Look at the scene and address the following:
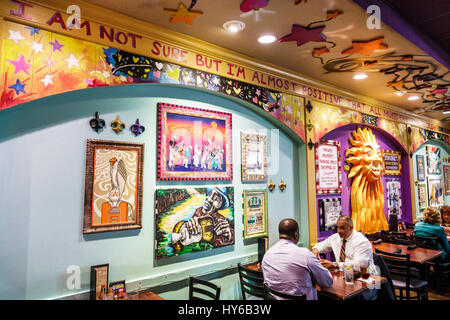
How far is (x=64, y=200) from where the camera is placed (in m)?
2.33

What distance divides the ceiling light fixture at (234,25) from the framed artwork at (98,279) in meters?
2.46

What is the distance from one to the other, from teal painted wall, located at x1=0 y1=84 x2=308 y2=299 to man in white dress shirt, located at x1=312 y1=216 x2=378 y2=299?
1327mm

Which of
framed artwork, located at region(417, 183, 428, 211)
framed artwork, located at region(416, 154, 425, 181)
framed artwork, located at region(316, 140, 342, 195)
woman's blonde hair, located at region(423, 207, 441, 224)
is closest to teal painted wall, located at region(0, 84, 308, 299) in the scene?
framed artwork, located at region(316, 140, 342, 195)

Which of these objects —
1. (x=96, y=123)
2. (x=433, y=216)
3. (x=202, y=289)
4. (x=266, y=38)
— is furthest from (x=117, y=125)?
(x=433, y=216)

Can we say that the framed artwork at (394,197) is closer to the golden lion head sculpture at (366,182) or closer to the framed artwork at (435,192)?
the golden lion head sculpture at (366,182)

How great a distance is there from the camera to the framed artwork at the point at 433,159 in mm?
7429

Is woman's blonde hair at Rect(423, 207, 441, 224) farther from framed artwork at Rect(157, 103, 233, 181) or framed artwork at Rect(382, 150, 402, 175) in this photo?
framed artwork at Rect(157, 103, 233, 181)

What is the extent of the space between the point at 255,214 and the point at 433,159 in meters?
6.59

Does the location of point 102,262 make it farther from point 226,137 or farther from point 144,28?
point 144,28

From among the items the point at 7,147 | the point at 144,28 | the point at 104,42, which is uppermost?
the point at 144,28

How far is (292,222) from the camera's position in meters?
2.58

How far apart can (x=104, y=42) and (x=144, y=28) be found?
422mm

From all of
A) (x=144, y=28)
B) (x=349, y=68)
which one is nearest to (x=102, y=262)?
(x=144, y=28)

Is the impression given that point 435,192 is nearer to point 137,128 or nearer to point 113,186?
point 137,128
